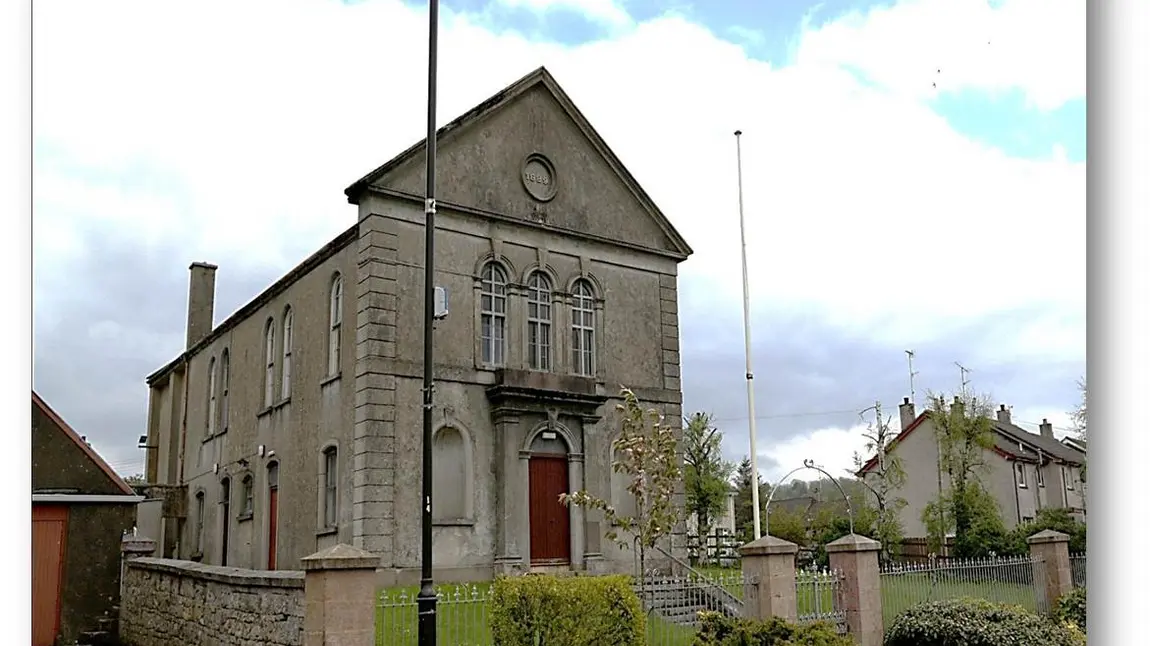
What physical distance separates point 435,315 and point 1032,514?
35.7m

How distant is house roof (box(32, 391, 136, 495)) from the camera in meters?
15.9

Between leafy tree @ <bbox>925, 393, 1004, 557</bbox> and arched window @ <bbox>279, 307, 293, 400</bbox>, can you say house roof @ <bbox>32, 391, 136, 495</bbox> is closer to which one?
arched window @ <bbox>279, 307, 293, 400</bbox>

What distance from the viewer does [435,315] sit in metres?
11.8

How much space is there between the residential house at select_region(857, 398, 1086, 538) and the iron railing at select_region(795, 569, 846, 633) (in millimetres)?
24406

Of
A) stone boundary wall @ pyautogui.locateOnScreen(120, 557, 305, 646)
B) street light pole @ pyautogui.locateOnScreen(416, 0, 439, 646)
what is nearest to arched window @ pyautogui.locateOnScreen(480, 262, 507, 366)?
stone boundary wall @ pyautogui.locateOnScreen(120, 557, 305, 646)

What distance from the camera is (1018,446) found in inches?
1671

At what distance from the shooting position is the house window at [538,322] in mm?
20578

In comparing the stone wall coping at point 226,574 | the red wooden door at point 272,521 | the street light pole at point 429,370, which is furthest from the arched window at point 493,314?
the street light pole at point 429,370

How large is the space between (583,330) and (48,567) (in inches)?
436

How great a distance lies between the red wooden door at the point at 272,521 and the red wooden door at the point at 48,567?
592 centimetres

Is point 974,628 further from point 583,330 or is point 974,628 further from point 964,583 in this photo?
point 583,330

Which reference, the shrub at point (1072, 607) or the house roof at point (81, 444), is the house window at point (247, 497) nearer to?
the house roof at point (81, 444)

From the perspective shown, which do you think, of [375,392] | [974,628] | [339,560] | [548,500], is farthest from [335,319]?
[974,628]

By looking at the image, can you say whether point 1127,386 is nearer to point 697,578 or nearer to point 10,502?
point 10,502
